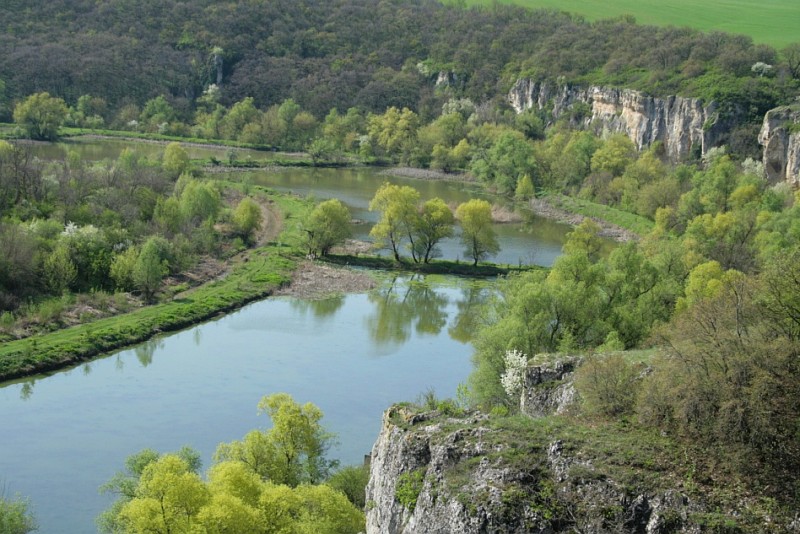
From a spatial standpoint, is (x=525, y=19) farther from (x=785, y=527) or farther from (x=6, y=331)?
(x=785, y=527)

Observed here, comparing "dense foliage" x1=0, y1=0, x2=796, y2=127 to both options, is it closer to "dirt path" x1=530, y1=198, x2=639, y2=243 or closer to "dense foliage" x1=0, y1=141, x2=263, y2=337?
"dirt path" x1=530, y1=198, x2=639, y2=243

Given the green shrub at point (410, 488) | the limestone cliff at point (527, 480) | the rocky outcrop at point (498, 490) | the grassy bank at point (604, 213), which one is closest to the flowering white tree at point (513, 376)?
the limestone cliff at point (527, 480)

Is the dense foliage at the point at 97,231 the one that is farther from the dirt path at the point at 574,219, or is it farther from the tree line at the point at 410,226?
the dirt path at the point at 574,219

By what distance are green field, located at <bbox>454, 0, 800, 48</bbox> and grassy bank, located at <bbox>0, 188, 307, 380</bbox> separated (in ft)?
308

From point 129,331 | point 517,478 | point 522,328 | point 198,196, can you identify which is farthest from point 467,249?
point 517,478

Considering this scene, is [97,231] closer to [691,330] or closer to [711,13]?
[691,330]

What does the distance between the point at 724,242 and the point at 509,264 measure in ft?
45.8

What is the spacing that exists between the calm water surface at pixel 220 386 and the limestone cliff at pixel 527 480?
1362 centimetres

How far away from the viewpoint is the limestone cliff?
55.8ft

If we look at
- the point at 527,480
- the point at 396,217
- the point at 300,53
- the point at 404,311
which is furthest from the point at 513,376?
the point at 300,53

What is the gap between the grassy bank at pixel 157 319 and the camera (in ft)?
138

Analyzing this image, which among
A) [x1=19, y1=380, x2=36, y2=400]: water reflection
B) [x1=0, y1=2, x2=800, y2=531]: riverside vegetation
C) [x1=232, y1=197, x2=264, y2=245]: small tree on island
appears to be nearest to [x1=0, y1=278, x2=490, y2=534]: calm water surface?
[x1=19, y1=380, x2=36, y2=400]: water reflection

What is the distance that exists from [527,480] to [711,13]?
151m

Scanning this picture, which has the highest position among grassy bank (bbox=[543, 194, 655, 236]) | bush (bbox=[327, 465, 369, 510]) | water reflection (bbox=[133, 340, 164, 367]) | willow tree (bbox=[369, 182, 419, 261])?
willow tree (bbox=[369, 182, 419, 261])
